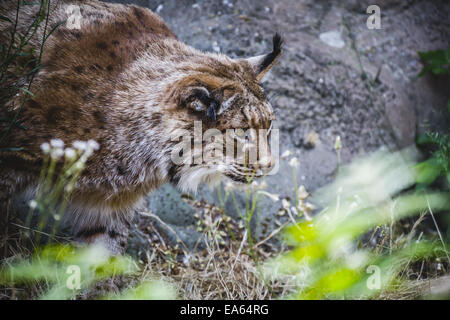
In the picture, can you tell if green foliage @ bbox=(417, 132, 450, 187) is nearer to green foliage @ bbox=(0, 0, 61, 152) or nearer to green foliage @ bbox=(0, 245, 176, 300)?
green foliage @ bbox=(0, 245, 176, 300)

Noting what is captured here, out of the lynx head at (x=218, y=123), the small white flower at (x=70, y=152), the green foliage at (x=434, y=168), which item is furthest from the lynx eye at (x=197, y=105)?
the green foliage at (x=434, y=168)

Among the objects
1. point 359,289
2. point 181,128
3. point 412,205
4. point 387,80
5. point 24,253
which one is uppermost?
point 387,80

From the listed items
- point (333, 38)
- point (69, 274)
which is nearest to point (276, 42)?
point (333, 38)

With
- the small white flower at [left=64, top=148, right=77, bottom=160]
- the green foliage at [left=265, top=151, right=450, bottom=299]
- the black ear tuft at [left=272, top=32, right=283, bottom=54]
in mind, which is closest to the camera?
the small white flower at [left=64, top=148, right=77, bottom=160]

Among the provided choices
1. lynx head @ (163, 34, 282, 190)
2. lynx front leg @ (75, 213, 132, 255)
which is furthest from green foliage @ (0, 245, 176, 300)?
lynx head @ (163, 34, 282, 190)

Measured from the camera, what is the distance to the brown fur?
2.27m

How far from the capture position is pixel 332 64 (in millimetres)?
3932

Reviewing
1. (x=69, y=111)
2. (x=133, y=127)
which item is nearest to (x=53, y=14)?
(x=69, y=111)

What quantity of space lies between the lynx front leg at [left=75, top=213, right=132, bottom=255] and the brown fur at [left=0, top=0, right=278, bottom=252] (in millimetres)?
180

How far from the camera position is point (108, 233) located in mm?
2852

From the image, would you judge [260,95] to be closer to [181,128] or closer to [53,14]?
[181,128]

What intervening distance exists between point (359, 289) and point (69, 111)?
1735 millimetres

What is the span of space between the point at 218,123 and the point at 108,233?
3.64 ft

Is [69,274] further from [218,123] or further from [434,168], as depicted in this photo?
[434,168]
